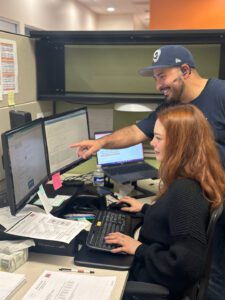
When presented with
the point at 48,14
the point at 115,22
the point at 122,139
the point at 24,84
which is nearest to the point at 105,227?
the point at 122,139

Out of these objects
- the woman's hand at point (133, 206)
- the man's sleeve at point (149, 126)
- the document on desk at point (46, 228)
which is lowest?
the woman's hand at point (133, 206)

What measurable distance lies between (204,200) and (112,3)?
7.95 metres

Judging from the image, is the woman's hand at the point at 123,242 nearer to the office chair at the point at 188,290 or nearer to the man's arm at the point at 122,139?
the office chair at the point at 188,290

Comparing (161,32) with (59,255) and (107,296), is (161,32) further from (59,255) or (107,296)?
(107,296)

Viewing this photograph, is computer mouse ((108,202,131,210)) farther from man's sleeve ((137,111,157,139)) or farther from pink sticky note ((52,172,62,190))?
man's sleeve ((137,111,157,139))

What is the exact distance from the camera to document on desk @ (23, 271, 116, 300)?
1.02 m

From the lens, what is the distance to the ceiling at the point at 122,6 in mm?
7928

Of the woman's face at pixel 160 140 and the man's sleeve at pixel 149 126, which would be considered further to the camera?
the man's sleeve at pixel 149 126

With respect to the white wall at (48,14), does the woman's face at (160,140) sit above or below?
below

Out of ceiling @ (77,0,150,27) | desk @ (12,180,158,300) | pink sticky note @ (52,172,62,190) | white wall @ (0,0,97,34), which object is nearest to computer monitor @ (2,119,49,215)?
pink sticky note @ (52,172,62,190)

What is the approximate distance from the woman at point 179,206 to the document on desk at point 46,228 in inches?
6.1

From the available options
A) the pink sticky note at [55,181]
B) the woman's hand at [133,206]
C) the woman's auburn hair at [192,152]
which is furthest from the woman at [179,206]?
the pink sticky note at [55,181]

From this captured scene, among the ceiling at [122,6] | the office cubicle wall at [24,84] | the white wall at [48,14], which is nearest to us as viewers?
the office cubicle wall at [24,84]

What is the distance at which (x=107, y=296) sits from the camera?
103cm
